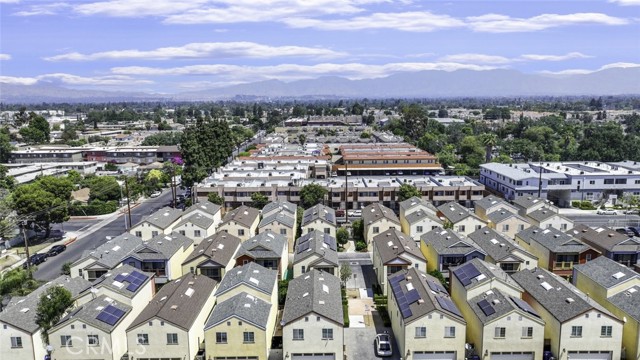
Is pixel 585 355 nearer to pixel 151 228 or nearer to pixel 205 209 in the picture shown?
pixel 205 209

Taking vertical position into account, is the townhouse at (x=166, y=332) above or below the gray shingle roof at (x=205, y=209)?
below

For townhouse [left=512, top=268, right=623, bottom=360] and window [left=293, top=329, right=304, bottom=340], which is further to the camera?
window [left=293, top=329, right=304, bottom=340]

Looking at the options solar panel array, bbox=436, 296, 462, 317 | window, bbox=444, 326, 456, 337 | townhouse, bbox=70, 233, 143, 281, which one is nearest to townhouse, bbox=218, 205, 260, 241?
townhouse, bbox=70, 233, 143, 281

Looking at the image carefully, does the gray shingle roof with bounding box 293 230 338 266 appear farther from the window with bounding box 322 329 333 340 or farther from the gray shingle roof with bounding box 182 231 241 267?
the window with bounding box 322 329 333 340

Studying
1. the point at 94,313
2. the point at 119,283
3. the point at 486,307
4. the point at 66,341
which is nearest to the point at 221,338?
the point at 94,313

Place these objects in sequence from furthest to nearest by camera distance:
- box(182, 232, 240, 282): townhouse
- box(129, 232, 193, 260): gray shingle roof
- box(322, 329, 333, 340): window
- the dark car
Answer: the dark car < box(129, 232, 193, 260): gray shingle roof < box(182, 232, 240, 282): townhouse < box(322, 329, 333, 340): window

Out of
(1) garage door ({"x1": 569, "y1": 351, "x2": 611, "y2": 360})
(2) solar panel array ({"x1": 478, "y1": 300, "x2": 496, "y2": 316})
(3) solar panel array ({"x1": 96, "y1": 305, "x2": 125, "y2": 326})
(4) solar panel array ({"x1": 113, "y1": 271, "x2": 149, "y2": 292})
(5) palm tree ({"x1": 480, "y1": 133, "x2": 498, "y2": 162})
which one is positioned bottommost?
(1) garage door ({"x1": 569, "y1": 351, "x2": 611, "y2": 360})

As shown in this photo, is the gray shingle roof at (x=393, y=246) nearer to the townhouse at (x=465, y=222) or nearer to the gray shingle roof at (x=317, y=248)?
the gray shingle roof at (x=317, y=248)

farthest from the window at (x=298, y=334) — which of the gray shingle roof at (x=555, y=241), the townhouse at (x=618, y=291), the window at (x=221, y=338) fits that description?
the gray shingle roof at (x=555, y=241)
